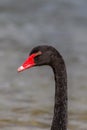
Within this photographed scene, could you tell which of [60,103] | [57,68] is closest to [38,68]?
[60,103]

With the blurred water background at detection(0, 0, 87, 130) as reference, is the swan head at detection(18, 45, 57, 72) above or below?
below

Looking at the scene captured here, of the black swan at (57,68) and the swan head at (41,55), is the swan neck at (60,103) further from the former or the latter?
the swan head at (41,55)

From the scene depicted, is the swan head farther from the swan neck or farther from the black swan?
the swan neck

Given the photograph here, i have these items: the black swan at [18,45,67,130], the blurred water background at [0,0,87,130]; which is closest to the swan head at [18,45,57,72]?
the black swan at [18,45,67,130]

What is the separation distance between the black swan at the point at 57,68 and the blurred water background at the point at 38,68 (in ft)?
10.1

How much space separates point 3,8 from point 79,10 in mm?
1681

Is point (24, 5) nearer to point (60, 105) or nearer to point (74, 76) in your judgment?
point (74, 76)

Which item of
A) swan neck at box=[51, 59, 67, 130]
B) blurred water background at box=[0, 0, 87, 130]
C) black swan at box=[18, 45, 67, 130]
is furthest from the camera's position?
blurred water background at box=[0, 0, 87, 130]

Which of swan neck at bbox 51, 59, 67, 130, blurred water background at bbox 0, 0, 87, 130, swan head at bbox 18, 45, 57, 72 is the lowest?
swan neck at bbox 51, 59, 67, 130

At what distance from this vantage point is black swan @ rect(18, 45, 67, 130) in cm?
759

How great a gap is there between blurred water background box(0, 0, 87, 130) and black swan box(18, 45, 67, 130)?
10.1 feet

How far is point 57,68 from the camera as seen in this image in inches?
301

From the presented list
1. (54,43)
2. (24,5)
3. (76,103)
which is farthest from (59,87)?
(24,5)

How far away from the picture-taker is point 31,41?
15.7m
